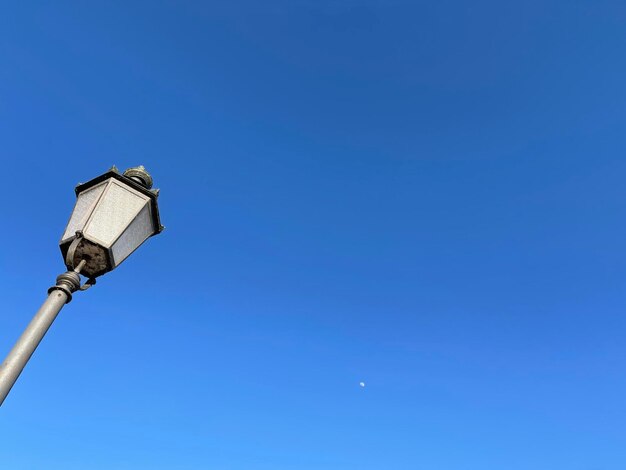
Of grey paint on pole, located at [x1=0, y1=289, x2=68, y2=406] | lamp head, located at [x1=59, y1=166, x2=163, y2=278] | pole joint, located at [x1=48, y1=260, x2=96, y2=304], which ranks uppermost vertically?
lamp head, located at [x1=59, y1=166, x2=163, y2=278]

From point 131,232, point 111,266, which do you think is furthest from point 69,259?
point 131,232

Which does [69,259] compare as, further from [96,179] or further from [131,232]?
[96,179]

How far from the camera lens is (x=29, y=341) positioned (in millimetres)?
2779

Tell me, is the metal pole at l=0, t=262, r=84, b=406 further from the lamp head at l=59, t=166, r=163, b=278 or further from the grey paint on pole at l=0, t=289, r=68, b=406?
the lamp head at l=59, t=166, r=163, b=278

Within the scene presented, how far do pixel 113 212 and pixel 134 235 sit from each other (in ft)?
0.95

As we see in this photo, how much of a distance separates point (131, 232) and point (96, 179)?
1.93 feet

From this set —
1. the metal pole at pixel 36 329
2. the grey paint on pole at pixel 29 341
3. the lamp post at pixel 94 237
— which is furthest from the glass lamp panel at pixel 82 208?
the grey paint on pole at pixel 29 341

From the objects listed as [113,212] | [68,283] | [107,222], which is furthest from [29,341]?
[113,212]

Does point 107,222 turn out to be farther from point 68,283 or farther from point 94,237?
point 68,283

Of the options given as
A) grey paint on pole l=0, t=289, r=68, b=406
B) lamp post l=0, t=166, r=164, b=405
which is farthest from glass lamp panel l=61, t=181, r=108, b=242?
grey paint on pole l=0, t=289, r=68, b=406

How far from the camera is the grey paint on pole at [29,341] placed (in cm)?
260

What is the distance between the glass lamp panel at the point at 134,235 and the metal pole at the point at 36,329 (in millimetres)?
278

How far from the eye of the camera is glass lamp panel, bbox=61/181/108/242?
344 centimetres

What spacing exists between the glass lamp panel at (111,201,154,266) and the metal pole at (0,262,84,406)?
28cm
